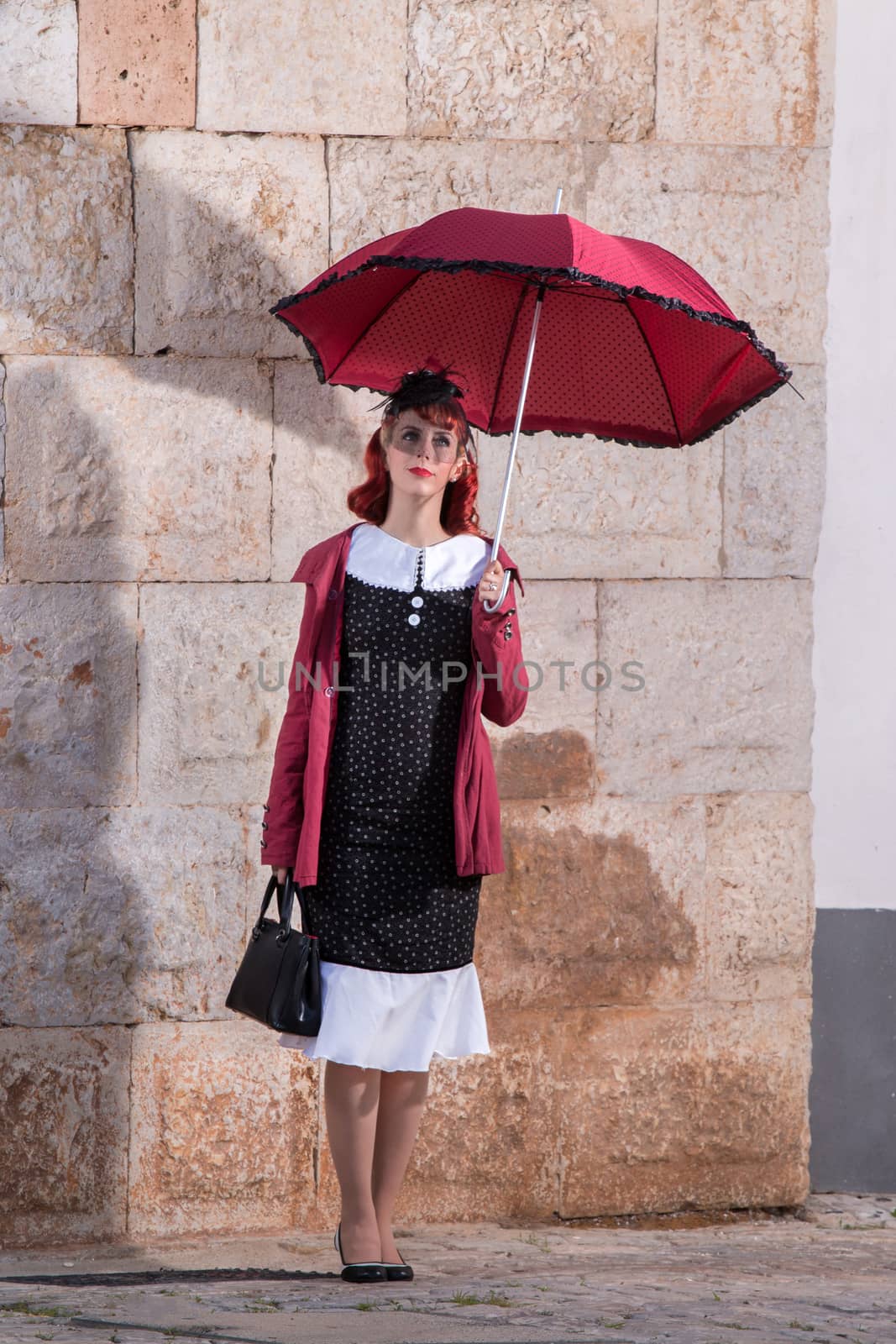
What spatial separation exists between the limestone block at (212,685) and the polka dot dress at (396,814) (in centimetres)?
64

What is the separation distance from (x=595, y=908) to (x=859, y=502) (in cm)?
141

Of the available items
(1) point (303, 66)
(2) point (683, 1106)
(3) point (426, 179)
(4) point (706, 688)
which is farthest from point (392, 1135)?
(1) point (303, 66)

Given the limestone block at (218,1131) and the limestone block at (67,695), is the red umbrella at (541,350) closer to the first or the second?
the limestone block at (67,695)

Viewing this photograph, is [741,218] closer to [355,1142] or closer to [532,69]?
[532,69]

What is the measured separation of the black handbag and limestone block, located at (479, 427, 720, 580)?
1304 millimetres

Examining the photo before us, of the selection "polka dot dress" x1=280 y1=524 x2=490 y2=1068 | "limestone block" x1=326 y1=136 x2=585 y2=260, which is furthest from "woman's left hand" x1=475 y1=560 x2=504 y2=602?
"limestone block" x1=326 y1=136 x2=585 y2=260

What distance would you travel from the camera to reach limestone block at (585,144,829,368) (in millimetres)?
3762

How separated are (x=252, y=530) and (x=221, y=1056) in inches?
56.7

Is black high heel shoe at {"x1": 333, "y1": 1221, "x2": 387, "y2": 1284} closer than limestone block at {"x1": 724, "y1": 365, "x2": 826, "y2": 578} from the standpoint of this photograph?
Yes

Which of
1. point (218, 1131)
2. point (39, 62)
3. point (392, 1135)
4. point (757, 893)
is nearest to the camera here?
point (392, 1135)

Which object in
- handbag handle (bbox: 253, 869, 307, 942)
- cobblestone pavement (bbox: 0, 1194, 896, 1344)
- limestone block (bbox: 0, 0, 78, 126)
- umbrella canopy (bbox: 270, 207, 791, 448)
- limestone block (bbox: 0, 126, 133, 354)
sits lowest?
cobblestone pavement (bbox: 0, 1194, 896, 1344)

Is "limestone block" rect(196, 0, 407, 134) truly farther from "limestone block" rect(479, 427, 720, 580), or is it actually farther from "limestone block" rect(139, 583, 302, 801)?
"limestone block" rect(139, 583, 302, 801)

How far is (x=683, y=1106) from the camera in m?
3.87

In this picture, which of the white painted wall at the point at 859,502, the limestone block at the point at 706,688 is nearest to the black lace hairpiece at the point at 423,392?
the limestone block at the point at 706,688
